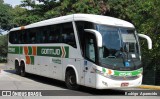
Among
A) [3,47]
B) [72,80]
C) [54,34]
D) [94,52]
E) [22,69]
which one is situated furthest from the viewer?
[3,47]

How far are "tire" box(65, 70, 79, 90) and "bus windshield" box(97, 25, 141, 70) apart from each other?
2234 mm

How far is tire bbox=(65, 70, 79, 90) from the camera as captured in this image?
15615 millimetres

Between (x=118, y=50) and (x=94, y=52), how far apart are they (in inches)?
37.1

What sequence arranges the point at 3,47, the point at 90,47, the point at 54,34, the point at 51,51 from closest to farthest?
the point at 90,47
the point at 54,34
the point at 51,51
the point at 3,47

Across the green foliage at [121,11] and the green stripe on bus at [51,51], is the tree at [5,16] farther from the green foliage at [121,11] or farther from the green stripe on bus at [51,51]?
the green stripe on bus at [51,51]

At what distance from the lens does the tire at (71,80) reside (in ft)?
51.2

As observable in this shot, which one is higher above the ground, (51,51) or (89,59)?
(51,51)

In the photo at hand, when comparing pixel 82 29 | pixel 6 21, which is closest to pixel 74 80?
pixel 82 29

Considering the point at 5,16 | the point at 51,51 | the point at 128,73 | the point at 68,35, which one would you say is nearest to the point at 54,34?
the point at 51,51

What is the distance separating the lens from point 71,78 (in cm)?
1591

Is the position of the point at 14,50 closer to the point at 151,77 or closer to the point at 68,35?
the point at 68,35

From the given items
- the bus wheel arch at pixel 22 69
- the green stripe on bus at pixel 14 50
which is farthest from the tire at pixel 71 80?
the green stripe on bus at pixel 14 50

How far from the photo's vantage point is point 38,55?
19781mm

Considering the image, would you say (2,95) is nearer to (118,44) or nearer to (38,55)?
(118,44)
